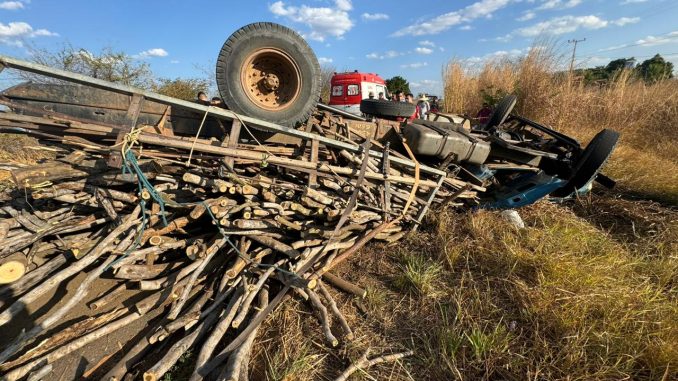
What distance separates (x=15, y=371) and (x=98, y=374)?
1.42 feet

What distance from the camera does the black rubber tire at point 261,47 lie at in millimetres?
3137

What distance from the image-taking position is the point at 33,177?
2572mm

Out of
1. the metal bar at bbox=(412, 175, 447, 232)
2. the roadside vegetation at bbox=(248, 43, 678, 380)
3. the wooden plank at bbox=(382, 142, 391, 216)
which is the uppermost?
the wooden plank at bbox=(382, 142, 391, 216)

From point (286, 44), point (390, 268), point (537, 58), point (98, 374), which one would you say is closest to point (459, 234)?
point (390, 268)

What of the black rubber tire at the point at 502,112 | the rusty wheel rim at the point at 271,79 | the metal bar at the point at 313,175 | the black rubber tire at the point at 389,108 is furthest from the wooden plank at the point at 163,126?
the black rubber tire at the point at 502,112

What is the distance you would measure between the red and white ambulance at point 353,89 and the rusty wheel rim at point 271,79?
875cm

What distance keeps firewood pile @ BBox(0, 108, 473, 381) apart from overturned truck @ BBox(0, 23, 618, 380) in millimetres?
12

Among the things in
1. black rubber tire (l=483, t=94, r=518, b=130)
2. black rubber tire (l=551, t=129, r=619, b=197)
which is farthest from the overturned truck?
black rubber tire (l=483, t=94, r=518, b=130)

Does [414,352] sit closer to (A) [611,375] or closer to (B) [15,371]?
(A) [611,375]

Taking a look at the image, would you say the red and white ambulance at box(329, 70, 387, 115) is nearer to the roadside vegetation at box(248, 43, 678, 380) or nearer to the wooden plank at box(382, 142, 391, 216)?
the roadside vegetation at box(248, 43, 678, 380)

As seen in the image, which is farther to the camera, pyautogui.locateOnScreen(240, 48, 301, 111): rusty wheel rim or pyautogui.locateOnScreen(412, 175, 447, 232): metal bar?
pyautogui.locateOnScreen(412, 175, 447, 232): metal bar

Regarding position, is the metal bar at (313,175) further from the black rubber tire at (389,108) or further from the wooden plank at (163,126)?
the black rubber tire at (389,108)

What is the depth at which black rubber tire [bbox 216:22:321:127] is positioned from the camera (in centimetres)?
314

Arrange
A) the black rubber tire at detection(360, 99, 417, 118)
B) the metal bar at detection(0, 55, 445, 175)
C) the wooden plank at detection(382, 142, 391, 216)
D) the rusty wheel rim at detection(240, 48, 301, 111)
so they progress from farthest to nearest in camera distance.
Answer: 1. the black rubber tire at detection(360, 99, 417, 118)
2. the wooden plank at detection(382, 142, 391, 216)
3. the rusty wheel rim at detection(240, 48, 301, 111)
4. the metal bar at detection(0, 55, 445, 175)
